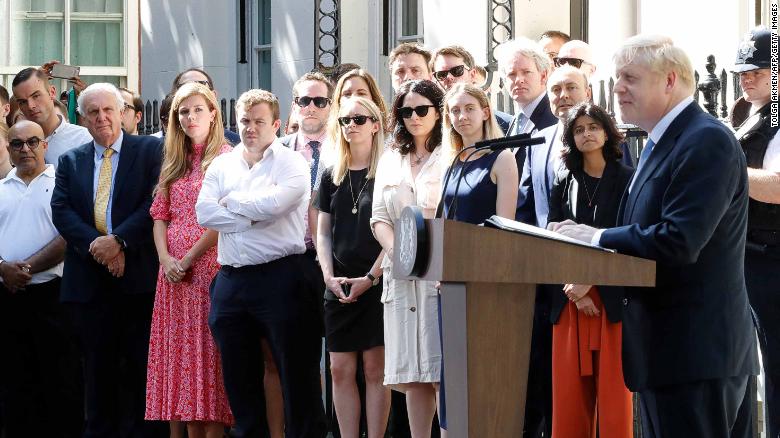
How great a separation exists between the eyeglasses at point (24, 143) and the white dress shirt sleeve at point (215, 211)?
169 cm

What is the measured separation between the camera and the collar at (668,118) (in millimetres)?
4875

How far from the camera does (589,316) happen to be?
21.4 feet

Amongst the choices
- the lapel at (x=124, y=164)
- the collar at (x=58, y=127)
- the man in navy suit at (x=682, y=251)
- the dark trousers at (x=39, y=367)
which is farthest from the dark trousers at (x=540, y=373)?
the collar at (x=58, y=127)

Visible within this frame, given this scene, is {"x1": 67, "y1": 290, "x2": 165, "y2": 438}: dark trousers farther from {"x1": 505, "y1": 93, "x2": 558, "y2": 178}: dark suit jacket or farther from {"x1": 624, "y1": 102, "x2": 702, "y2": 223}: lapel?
{"x1": 624, "y1": 102, "x2": 702, "y2": 223}: lapel

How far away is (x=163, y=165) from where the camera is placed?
28.1ft

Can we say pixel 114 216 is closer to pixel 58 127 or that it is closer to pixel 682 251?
pixel 58 127

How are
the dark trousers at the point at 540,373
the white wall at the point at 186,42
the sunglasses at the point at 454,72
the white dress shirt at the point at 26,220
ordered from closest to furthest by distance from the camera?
1. the dark trousers at the point at 540,373
2. the sunglasses at the point at 454,72
3. the white dress shirt at the point at 26,220
4. the white wall at the point at 186,42

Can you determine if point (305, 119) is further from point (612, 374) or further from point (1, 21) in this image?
point (1, 21)

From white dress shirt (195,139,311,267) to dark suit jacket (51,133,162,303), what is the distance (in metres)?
0.70

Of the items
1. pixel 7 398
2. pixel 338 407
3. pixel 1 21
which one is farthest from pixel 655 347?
pixel 1 21

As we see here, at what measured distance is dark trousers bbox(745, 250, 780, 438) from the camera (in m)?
6.61

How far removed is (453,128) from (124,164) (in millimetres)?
2545

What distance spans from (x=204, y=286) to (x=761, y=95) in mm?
3331

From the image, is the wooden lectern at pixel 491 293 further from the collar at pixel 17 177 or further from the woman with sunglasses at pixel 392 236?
the collar at pixel 17 177
